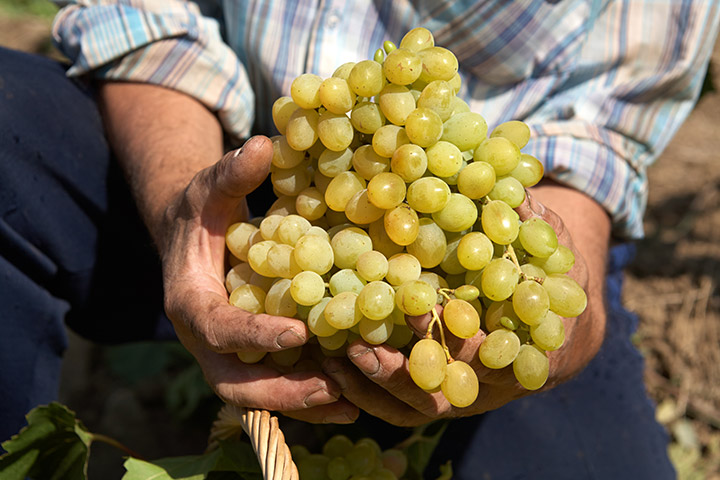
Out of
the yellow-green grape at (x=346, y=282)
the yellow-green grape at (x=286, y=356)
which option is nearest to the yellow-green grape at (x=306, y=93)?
the yellow-green grape at (x=346, y=282)

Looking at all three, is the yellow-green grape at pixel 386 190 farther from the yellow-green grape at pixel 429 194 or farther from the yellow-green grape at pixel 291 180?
the yellow-green grape at pixel 291 180

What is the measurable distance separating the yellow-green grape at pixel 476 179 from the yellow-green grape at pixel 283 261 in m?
0.23

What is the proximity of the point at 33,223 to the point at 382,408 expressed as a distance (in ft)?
2.40

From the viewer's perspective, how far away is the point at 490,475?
121cm

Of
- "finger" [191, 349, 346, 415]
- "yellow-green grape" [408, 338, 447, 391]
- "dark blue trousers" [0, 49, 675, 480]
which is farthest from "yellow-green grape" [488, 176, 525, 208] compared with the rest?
"dark blue trousers" [0, 49, 675, 480]

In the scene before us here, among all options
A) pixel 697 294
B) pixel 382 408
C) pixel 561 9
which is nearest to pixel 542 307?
pixel 382 408

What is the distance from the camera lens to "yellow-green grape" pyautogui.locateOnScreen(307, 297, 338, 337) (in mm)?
731

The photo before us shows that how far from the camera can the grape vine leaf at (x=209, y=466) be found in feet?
3.04

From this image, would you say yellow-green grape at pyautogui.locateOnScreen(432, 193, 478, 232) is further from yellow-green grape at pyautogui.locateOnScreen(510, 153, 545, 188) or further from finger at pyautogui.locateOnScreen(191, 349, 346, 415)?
finger at pyautogui.locateOnScreen(191, 349, 346, 415)

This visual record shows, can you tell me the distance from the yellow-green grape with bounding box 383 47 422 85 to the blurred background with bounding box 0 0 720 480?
136 centimetres

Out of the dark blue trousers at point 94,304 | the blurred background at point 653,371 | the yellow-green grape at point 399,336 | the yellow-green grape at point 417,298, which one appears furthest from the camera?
the blurred background at point 653,371

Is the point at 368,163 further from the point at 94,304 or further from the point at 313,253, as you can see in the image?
the point at 94,304

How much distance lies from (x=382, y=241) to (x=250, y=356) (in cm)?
23

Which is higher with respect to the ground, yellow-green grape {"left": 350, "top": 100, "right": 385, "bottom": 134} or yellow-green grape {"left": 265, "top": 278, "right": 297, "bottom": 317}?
yellow-green grape {"left": 350, "top": 100, "right": 385, "bottom": 134}
